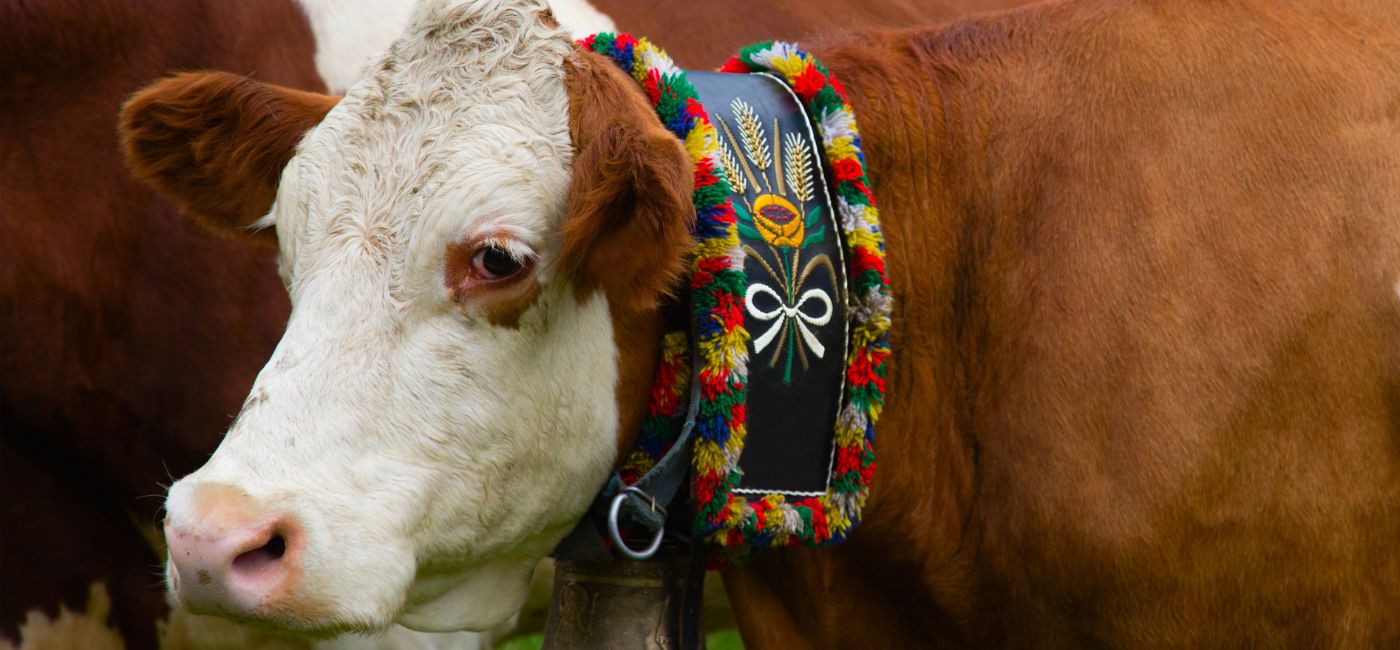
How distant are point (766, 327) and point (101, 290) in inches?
79.2

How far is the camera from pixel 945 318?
8.74ft

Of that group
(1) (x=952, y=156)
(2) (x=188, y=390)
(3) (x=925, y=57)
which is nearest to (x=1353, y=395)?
(1) (x=952, y=156)

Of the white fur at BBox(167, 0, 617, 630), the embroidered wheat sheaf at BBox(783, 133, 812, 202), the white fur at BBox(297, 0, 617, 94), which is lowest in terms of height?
the white fur at BBox(167, 0, 617, 630)

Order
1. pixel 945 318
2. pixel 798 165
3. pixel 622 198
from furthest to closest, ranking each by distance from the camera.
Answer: pixel 945 318 < pixel 798 165 < pixel 622 198

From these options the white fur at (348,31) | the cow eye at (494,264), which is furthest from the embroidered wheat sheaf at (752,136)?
the white fur at (348,31)

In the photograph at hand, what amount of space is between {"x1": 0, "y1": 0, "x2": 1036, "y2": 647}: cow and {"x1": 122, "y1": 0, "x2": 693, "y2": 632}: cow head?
1.33m

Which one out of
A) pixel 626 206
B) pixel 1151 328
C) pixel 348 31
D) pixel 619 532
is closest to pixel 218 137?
pixel 626 206

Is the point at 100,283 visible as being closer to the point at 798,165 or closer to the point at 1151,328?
the point at 798,165

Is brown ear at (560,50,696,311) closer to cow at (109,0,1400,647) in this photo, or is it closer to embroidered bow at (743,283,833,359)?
cow at (109,0,1400,647)

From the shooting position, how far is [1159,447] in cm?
242

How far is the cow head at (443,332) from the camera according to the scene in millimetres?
2104

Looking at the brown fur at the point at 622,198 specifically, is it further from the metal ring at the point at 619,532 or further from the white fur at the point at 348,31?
the white fur at the point at 348,31

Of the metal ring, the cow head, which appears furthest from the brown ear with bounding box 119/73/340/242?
the metal ring

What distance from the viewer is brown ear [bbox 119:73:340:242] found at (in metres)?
2.68
